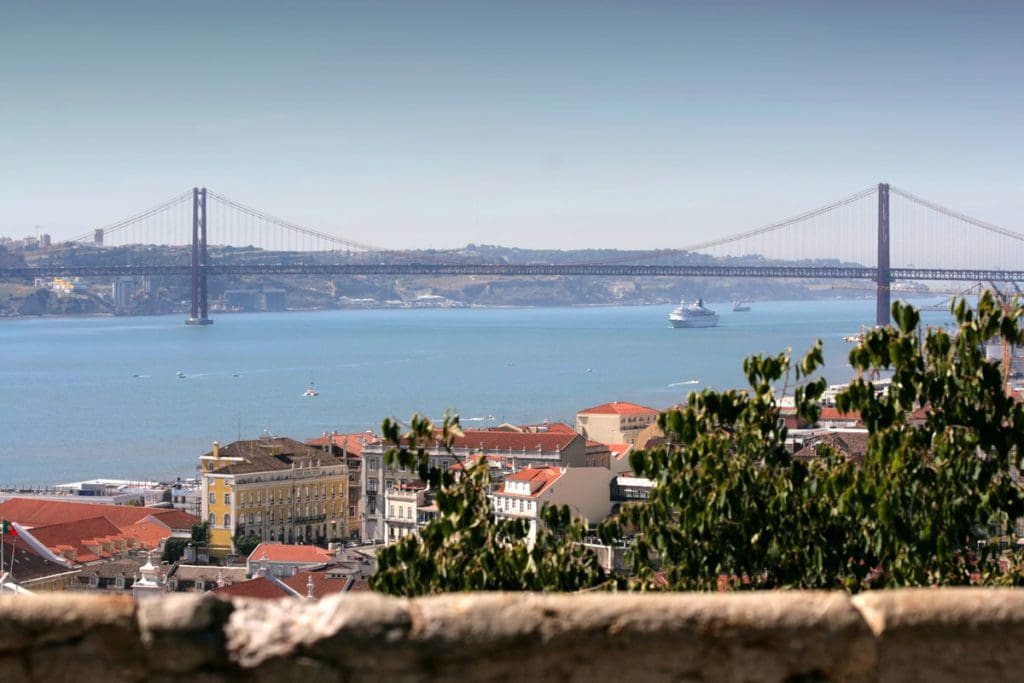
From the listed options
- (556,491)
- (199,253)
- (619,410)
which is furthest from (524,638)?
(199,253)

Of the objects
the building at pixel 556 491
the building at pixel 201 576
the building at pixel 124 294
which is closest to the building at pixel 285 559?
the building at pixel 201 576

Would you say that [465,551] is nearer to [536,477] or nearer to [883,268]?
[536,477]

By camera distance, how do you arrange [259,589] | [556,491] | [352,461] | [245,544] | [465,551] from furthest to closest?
[352,461]
[245,544]
[556,491]
[259,589]
[465,551]

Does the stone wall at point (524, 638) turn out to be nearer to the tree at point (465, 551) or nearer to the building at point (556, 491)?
the tree at point (465, 551)

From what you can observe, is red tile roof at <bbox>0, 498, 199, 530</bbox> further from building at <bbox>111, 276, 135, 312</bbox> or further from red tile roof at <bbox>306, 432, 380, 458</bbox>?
building at <bbox>111, 276, 135, 312</bbox>

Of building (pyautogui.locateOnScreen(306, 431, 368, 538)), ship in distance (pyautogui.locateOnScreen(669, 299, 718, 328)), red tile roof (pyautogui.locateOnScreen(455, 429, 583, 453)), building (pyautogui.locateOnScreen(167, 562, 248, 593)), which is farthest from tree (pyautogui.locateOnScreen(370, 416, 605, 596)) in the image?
ship in distance (pyautogui.locateOnScreen(669, 299, 718, 328))

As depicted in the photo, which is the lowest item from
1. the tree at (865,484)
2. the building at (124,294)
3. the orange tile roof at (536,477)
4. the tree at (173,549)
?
the tree at (173,549)
